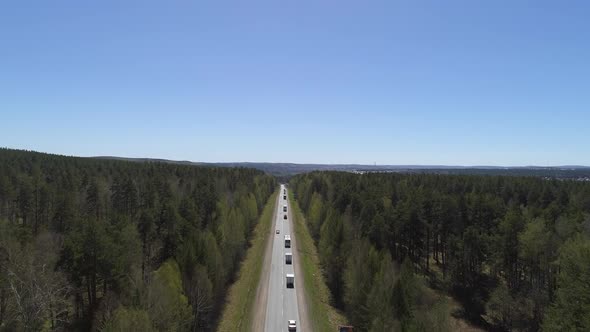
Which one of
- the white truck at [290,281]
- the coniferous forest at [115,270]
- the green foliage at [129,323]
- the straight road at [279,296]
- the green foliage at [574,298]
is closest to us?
the green foliage at [129,323]

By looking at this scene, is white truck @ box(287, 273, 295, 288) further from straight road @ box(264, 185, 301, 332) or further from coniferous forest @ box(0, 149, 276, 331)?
coniferous forest @ box(0, 149, 276, 331)

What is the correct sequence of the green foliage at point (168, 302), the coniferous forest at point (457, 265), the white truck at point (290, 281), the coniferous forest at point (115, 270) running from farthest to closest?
the white truck at point (290, 281), the coniferous forest at point (457, 265), the green foliage at point (168, 302), the coniferous forest at point (115, 270)

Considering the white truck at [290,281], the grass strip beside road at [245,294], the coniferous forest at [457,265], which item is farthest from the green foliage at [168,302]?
the white truck at [290,281]

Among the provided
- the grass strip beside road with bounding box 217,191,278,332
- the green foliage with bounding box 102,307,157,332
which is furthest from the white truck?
the green foliage with bounding box 102,307,157,332

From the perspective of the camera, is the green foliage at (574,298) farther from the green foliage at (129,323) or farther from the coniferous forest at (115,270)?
the coniferous forest at (115,270)

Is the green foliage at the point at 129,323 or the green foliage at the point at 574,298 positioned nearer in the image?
the green foliage at the point at 129,323

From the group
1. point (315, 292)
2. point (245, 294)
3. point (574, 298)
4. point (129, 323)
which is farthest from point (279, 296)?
point (574, 298)
